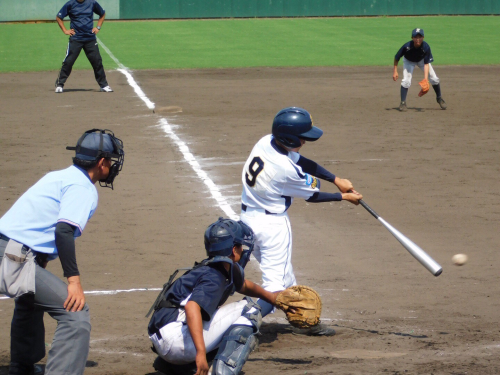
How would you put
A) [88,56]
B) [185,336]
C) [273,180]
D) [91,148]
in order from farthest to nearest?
[88,56]
[273,180]
[185,336]
[91,148]

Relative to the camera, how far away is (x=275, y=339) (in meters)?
5.66

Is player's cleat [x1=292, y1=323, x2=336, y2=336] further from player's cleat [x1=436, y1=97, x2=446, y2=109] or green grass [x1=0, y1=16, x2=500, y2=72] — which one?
green grass [x1=0, y1=16, x2=500, y2=72]

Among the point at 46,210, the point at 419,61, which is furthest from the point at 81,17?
the point at 46,210

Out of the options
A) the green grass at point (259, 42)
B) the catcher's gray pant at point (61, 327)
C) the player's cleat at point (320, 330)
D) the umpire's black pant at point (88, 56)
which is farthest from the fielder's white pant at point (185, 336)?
the green grass at point (259, 42)

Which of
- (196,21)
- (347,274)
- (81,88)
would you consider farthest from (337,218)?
(196,21)

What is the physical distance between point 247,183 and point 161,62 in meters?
18.3

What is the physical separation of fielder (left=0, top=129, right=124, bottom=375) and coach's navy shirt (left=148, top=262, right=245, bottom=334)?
1.74 feet

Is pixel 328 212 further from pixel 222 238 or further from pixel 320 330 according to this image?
pixel 222 238

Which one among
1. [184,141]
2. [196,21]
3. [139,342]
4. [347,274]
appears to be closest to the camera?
[139,342]

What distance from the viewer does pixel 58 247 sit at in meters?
4.14

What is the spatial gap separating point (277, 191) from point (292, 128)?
0.49m

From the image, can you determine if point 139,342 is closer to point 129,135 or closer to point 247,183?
point 247,183

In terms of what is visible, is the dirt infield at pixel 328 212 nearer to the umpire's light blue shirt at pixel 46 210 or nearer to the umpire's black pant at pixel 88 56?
the umpire's black pant at pixel 88 56

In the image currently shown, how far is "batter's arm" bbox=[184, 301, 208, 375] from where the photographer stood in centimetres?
425
